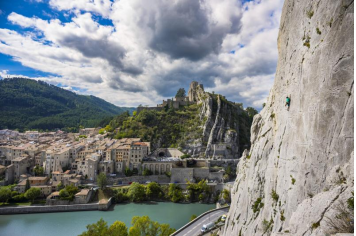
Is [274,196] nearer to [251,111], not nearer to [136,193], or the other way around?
[136,193]

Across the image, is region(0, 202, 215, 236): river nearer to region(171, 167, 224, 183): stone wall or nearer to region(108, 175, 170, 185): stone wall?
region(108, 175, 170, 185): stone wall

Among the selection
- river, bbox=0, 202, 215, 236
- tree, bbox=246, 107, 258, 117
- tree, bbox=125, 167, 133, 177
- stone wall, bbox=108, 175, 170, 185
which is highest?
tree, bbox=246, 107, 258, 117

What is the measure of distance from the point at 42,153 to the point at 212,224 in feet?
127

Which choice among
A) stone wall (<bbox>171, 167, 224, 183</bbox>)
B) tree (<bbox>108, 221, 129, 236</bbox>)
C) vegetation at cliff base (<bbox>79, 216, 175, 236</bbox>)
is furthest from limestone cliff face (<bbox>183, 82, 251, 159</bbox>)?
tree (<bbox>108, 221, 129, 236</bbox>)

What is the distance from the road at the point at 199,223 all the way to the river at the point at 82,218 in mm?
4537

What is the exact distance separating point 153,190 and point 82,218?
11.8 m

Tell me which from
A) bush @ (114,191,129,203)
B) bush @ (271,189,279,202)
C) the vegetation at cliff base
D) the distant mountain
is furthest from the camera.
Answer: the distant mountain

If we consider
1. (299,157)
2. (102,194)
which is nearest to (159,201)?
(102,194)

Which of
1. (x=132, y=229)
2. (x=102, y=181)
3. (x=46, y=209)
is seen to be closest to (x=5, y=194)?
(x=46, y=209)

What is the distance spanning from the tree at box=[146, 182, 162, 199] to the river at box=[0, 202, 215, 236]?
165 cm

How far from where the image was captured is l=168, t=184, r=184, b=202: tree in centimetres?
3641

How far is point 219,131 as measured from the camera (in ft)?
175

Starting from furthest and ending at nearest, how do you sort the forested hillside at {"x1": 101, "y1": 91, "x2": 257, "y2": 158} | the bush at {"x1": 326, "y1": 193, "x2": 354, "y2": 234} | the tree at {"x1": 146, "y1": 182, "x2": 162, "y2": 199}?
the forested hillside at {"x1": 101, "y1": 91, "x2": 257, "y2": 158} < the tree at {"x1": 146, "y1": 182, "x2": 162, "y2": 199} < the bush at {"x1": 326, "y1": 193, "x2": 354, "y2": 234}

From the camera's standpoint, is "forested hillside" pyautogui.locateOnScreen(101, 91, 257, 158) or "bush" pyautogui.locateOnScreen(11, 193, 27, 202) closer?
"bush" pyautogui.locateOnScreen(11, 193, 27, 202)
